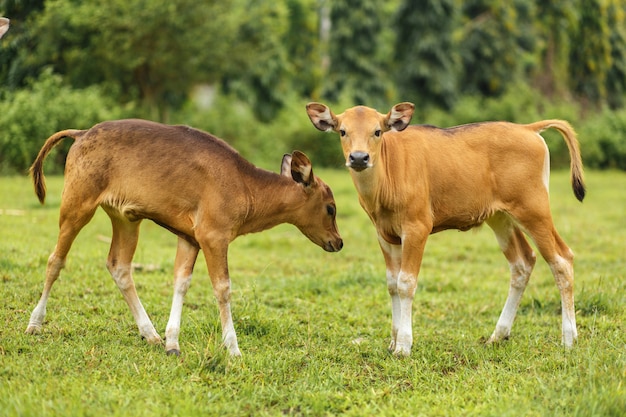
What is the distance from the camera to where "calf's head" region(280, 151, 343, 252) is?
710cm

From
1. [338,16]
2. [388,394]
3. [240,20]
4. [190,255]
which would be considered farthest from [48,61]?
[388,394]

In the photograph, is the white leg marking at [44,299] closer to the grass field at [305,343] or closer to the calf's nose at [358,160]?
the grass field at [305,343]

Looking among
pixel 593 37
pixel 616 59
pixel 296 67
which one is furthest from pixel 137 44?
pixel 616 59

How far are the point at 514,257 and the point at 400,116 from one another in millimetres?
1937

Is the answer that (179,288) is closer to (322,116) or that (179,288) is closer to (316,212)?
(316,212)

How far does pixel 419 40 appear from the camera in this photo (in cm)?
3095

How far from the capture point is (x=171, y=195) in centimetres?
659

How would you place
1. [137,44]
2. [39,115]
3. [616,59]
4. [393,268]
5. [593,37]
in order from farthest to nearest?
[616,59] < [593,37] < [137,44] < [39,115] < [393,268]

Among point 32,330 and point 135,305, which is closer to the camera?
point 32,330

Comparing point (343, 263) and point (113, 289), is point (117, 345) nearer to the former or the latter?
point (113, 289)

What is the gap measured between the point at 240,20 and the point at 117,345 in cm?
2018

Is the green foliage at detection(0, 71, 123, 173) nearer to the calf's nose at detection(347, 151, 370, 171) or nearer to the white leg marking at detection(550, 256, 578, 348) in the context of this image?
the calf's nose at detection(347, 151, 370, 171)

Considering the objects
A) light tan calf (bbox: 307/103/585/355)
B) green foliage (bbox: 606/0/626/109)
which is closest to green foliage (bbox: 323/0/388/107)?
green foliage (bbox: 606/0/626/109)

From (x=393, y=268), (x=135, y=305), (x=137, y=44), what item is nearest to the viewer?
(x=135, y=305)
